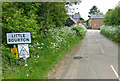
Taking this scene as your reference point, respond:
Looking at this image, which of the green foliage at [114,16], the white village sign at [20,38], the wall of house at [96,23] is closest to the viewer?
the white village sign at [20,38]

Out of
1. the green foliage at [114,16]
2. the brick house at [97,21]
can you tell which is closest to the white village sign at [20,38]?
the green foliage at [114,16]

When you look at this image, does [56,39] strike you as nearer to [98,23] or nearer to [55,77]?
[55,77]

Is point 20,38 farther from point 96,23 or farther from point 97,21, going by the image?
point 96,23

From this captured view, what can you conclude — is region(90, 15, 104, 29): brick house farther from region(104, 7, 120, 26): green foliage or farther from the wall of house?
region(104, 7, 120, 26): green foliage

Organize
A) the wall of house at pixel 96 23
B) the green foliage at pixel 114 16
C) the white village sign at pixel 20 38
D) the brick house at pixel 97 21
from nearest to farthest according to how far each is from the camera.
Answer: the white village sign at pixel 20 38, the green foliage at pixel 114 16, the brick house at pixel 97 21, the wall of house at pixel 96 23

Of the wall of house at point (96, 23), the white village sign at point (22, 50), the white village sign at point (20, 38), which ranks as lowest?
the wall of house at point (96, 23)

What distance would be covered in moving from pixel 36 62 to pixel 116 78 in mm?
3726

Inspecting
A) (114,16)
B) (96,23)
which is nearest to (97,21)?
(96,23)

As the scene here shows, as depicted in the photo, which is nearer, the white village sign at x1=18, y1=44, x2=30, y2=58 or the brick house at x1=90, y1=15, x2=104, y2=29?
the white village sign at x1=18, y1=44, x2=30, y2=58

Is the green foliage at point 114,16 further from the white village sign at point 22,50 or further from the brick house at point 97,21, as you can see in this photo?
the brick house at point 97,21

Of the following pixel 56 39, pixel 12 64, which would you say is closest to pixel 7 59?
pixel 12 64

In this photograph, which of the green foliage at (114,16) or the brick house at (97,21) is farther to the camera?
the brick house at (97,21)

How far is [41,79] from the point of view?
6.70m

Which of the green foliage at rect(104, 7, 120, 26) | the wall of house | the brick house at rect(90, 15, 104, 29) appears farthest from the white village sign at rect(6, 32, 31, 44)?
the wall of house
